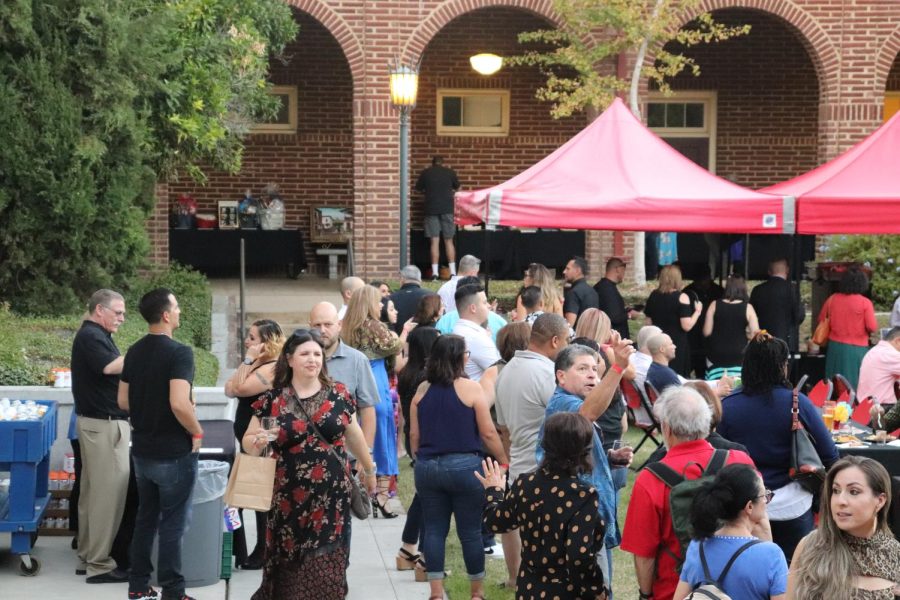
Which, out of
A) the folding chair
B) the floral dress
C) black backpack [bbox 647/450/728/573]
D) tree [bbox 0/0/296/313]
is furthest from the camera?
tree [bbox 0/0/296/313]

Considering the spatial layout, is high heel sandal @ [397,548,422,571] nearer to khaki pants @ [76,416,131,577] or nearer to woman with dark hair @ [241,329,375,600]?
woman with dark hair @ [241,329,375,600]

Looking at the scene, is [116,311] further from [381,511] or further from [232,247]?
[232,247]

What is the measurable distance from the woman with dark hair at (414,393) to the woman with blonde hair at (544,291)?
1.80 meters

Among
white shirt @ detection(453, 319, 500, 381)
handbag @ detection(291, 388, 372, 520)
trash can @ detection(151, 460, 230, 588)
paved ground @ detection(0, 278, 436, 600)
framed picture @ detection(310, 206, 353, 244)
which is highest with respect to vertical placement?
framed picture @ detection(310, 206, 353, 244)

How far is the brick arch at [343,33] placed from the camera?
17.9m

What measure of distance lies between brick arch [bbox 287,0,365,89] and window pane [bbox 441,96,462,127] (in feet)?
14.1

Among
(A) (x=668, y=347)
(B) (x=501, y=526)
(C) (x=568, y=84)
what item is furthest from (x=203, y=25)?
(B) (x=501, y=526)

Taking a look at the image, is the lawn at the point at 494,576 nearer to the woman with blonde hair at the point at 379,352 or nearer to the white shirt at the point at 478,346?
the woman with blonde hair at the point at 379,352

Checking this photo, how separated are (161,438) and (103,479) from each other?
86cm

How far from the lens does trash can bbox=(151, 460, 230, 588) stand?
7.02m

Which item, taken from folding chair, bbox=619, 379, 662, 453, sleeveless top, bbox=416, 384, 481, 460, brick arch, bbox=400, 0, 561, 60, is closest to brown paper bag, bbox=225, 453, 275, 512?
sleeveless top, bbox=416, 384, 481, 460

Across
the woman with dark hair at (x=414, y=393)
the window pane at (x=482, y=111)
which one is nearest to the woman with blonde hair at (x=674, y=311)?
the woman with dark hair at (x=414, y=393)

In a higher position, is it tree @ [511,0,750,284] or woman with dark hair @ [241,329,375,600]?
tree @ [511,0,750,284]

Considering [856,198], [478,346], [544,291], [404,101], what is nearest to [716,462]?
[478,346]
